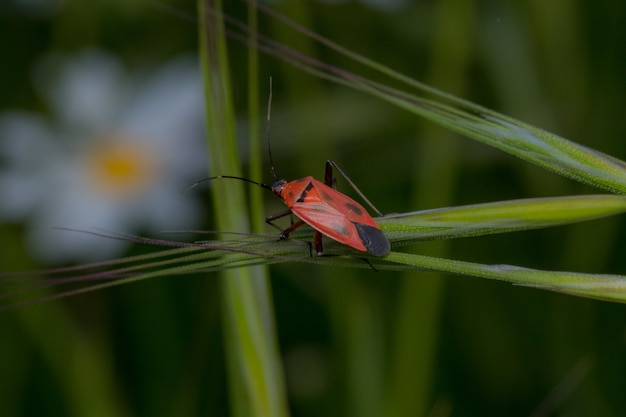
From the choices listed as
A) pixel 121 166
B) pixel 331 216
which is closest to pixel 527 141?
pixel 331 216

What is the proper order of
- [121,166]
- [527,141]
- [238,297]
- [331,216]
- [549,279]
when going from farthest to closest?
[121,166]
[331,216]
[238,297]
[527,141]
[549,279]

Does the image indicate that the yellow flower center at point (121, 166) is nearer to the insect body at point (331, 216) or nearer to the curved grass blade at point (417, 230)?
the insect body at point (331, 216)

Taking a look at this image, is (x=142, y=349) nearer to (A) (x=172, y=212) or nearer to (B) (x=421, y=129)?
(A) (x=172, y=212)

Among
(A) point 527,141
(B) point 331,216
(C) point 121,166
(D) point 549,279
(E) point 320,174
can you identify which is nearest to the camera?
(D) point 549,279

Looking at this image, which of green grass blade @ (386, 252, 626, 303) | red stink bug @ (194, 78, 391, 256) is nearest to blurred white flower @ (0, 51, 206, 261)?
red stink bug @ (194, 78, 391, 256)

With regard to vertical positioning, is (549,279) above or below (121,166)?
below

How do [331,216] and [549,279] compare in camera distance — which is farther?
[331,216]

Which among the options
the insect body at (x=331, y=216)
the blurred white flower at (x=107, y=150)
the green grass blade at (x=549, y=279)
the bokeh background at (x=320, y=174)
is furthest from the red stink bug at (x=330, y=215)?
the blurred white flower at (x=107, y=150)

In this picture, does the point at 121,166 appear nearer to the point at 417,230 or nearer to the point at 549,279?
Answer: the point at 417,230
